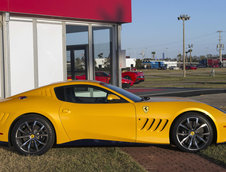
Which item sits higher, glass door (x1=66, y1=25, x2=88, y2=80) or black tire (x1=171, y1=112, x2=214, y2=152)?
glass door (x1=66, y1=25, x2=88, y2=80)

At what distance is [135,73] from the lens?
27.2m

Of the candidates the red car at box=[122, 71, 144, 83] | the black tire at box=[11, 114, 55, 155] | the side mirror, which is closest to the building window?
the side mirror

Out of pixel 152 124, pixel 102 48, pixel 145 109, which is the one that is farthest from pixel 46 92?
pixel 102 48

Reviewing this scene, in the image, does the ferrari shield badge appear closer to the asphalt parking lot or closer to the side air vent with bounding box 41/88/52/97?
the asphalt parking lot

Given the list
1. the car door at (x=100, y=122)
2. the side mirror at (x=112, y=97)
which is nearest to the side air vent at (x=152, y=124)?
the car door at (x=100, y=122)

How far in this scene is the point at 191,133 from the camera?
5.71 meters

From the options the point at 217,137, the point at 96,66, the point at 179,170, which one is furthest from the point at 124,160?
the point at 96,66

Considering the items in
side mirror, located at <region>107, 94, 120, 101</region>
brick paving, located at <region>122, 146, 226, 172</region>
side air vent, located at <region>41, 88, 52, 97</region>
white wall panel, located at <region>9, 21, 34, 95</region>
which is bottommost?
brick paving, located at <region>122, 146, 226, 172</region>

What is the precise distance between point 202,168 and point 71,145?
7.29 feet

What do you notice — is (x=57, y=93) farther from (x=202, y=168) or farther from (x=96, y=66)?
(x=96, y=66)

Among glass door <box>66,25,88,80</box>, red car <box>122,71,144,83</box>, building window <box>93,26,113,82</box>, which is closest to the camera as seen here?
glass door <box>66,25,88,80</box>

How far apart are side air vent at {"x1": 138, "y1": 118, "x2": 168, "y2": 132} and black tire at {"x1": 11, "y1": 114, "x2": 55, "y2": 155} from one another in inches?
60.2

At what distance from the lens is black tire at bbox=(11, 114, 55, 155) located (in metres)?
5.67

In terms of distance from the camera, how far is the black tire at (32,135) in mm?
5668
